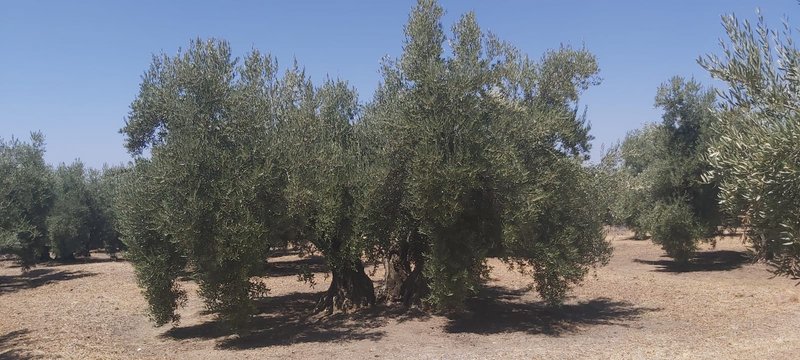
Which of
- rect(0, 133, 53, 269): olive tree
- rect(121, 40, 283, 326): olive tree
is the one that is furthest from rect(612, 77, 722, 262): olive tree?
rect(0, 133, 53, 269): olive tree

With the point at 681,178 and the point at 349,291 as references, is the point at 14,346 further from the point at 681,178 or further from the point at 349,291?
the point at 681,178

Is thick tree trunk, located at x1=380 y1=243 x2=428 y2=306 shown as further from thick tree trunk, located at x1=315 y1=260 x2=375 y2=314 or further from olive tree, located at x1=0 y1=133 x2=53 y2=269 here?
olive tree, located at x1=0 y1=133 x2=53 y2=269

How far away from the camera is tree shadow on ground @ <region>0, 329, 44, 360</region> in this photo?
1374 cm

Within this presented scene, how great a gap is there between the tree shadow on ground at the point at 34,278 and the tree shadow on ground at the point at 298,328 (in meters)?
15.5

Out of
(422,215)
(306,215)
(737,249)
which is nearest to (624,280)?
(737,249)

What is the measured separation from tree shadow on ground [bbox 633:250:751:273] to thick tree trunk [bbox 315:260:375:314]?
17.8m

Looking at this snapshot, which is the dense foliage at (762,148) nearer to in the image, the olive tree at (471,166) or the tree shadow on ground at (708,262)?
the olive tree at (471,166)

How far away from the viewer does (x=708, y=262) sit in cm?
2988

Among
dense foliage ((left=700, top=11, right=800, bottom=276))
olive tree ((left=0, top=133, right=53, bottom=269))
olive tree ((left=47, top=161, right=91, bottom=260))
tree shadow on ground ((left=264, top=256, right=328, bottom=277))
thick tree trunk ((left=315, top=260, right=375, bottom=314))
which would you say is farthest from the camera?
olive tree ((left=47, top=161, right=91, bottom=260))

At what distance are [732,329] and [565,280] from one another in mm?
4660

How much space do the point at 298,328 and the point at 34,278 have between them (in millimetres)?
22503

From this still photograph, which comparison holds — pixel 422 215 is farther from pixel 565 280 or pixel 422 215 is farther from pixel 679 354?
pixel 679 354

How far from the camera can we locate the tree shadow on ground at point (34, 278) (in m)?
27.4

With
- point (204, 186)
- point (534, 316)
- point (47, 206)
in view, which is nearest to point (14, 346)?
point (204, 186)
